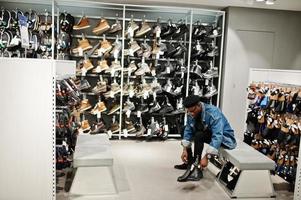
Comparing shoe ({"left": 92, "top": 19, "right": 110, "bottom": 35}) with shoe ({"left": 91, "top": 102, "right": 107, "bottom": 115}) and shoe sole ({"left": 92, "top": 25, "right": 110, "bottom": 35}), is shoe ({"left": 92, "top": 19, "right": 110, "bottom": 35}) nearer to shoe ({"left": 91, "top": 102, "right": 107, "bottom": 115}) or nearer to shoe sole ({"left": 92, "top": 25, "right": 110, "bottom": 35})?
shoe sole ({"left": 92, "top": 25, "right": 110, "bottom": 35})

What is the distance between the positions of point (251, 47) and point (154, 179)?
3667 mm

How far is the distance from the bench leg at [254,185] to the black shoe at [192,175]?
585 mm

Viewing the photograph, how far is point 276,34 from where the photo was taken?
20.5 feet

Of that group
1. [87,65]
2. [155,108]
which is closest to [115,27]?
[87,65]

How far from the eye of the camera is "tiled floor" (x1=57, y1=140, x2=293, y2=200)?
3408mm

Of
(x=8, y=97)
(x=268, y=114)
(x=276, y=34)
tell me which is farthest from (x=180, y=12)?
(x=8, y=97)

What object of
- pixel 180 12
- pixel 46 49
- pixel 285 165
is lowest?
pixel 285 165

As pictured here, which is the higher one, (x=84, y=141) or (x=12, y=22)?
(x=12, y=22)

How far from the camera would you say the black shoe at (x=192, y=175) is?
12.7ft

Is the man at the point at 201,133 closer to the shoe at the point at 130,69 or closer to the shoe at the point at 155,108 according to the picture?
the shoe at the point at 155,108

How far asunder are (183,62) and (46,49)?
8.48ft

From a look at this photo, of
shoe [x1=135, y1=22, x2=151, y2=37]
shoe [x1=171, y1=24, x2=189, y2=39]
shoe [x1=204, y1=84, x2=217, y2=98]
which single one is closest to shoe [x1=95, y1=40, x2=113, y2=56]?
shoe [x1=135, y1=22, x2=151, y2=37]

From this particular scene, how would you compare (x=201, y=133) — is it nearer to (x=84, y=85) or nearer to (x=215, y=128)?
(x=215, y=128)

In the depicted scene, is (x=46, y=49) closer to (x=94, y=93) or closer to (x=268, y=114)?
(x=94, y=93)
